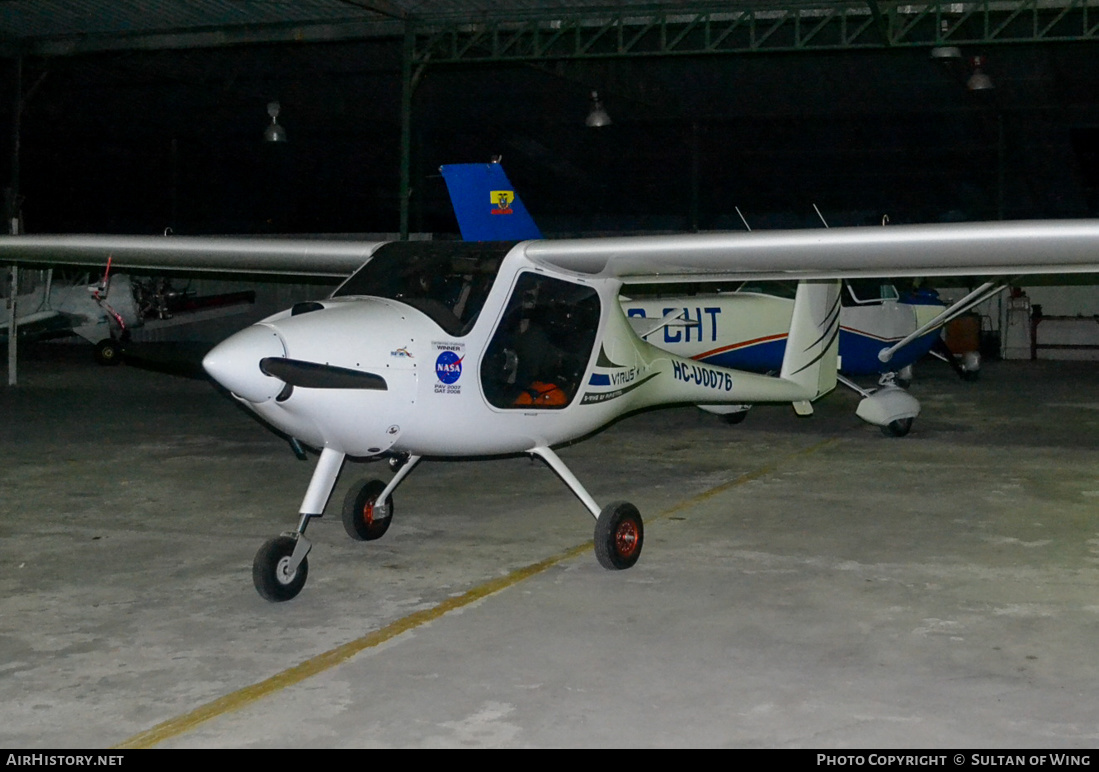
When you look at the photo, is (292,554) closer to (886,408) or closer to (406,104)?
(886,408)

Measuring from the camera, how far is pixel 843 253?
5.95 m

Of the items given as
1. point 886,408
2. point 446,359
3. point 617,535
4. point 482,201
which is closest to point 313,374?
point 446,359

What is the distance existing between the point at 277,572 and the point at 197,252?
4.03m

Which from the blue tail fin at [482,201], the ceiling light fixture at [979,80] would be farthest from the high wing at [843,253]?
the ceiling light fixture at [979,80]

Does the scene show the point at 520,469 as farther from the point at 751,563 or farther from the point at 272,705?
the point at 272,705

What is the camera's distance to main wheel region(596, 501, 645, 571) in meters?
5.71

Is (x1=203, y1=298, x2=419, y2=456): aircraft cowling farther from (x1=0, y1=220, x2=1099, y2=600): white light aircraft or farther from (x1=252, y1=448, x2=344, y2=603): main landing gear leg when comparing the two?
(x1=252, y1=448, x2=344, y2=603): main landing gear leg

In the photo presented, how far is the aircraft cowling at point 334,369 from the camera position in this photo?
4754mm

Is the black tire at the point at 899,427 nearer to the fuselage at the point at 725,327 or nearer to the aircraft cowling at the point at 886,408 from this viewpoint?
the aircraft cowling at the point at 886,408

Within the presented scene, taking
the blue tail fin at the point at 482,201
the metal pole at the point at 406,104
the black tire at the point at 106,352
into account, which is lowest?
the black tire at the point at 106,352

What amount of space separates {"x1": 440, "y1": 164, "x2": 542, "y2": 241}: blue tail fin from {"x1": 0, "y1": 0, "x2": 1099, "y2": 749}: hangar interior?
2.51m

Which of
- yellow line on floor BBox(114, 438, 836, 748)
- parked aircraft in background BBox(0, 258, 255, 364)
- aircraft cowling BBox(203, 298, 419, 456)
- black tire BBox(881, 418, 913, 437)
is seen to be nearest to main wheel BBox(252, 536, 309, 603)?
aircraft cowling BBox(203, 298, 419, 456)

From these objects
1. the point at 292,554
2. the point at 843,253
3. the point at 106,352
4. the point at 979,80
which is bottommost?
the point at 106,352

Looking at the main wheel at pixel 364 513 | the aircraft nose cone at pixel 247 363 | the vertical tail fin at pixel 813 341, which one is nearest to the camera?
the aircraft nose cone at pixel 247 363
